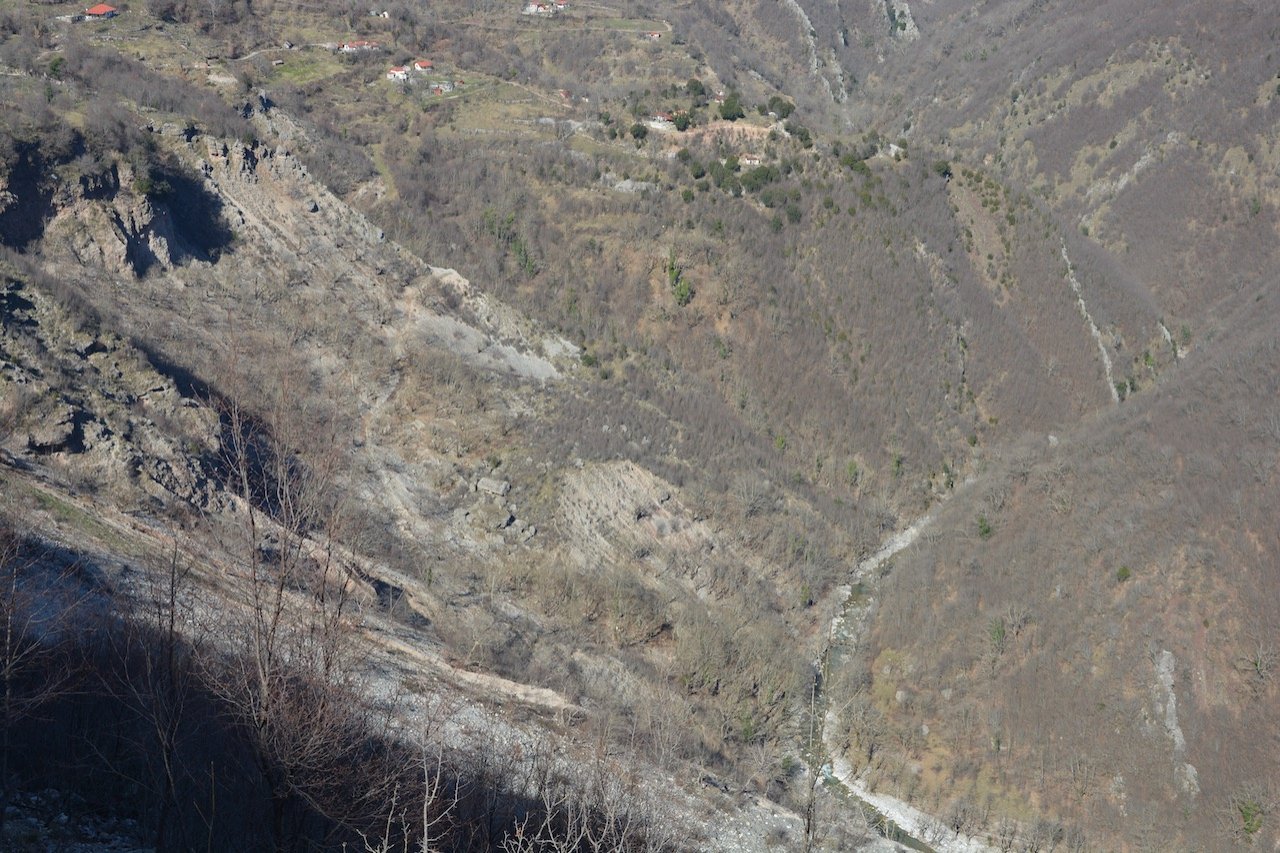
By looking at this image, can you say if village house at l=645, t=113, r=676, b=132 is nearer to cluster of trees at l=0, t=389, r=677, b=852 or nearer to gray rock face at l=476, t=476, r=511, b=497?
gray rock face at l=476, t=476, r=511, b=497

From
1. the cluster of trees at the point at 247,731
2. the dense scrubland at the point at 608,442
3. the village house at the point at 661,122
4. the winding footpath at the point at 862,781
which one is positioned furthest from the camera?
the village house at the point at 661,122

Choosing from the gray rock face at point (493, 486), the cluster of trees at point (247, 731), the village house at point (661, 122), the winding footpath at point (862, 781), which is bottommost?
the gray rock face at point (493, 486)

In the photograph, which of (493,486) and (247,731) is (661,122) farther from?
(247,731)

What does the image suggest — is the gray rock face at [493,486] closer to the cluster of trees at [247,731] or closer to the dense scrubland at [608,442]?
the dense scrubland at [608,442]

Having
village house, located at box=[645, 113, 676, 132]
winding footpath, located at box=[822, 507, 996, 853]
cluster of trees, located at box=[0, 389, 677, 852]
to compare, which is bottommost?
winding footpath, located at box=[822, 507, 996, 853]

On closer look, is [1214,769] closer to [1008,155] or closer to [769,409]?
[769,409]

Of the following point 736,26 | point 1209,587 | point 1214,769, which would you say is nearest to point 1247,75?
point 736,26

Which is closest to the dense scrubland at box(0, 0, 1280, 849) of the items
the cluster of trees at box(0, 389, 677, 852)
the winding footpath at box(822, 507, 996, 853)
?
the cluster of trees at box(0, 389, 677, 852)

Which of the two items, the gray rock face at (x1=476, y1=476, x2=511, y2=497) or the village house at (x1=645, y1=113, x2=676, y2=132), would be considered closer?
the gray rock face at (x1=476, y1=476, x2=511, y2=497)

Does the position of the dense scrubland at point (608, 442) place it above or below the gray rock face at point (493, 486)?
above

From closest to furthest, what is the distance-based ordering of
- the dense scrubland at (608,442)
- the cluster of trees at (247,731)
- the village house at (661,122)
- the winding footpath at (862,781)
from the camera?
1. the cluster of trees at (247,731)
2. the dense scrubland at (608,442)
3. the winding footpath at (862,781)
4. the village house at (661,122)

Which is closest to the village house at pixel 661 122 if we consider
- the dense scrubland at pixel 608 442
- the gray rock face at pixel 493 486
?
the dense scrubland at pixel 608 442
